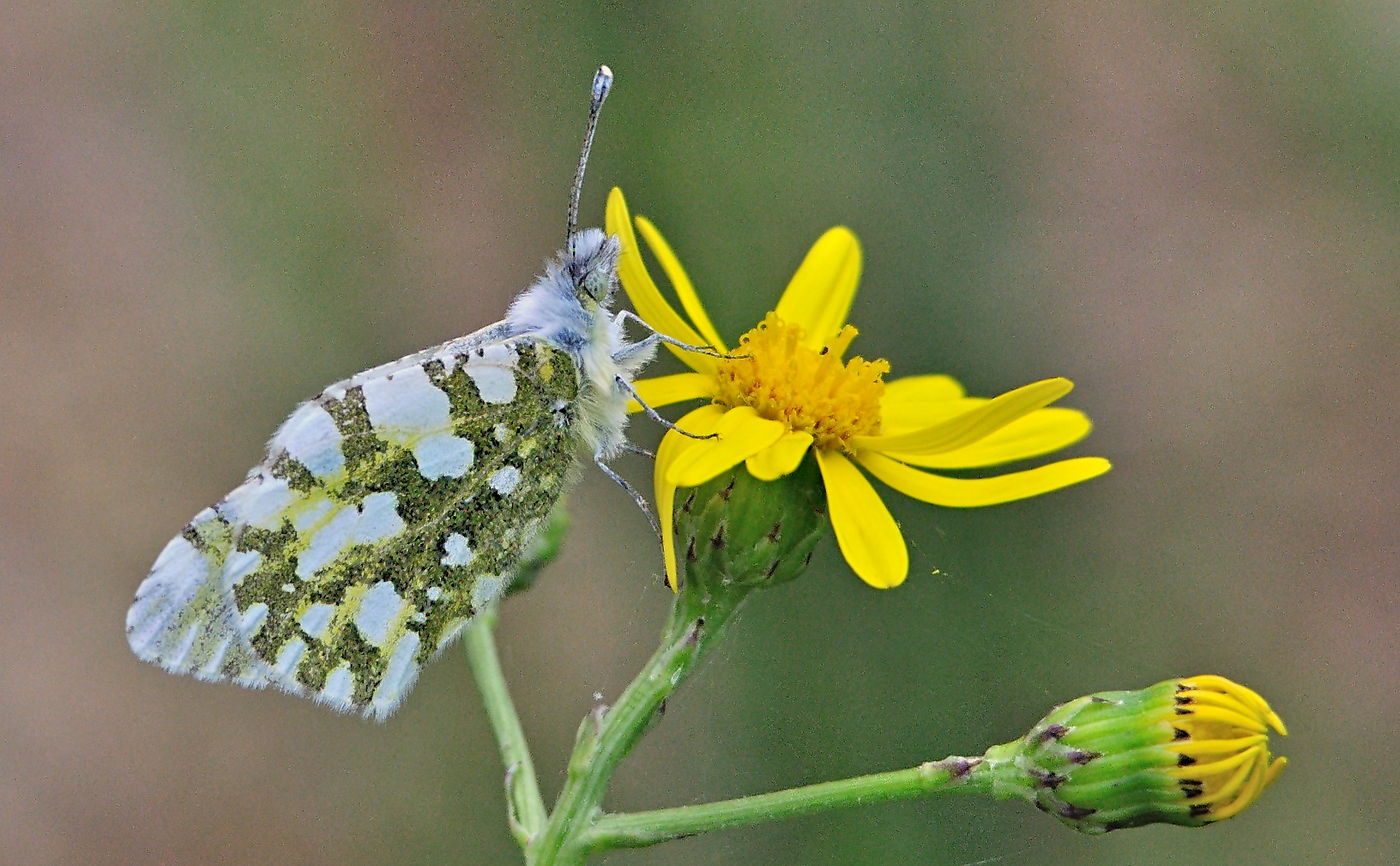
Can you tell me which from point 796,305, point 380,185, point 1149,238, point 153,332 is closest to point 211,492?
point 153,332

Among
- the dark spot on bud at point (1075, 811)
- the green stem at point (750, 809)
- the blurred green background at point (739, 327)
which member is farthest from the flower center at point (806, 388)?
the blurred green background at point (739, 327)

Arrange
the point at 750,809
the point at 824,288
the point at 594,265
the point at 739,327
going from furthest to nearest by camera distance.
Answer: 1. the point at 739,327
2. the point at 824,288
3. the point at 594,265
4. the point at 750,809

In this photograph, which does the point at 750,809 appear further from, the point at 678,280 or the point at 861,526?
the point at 678,280

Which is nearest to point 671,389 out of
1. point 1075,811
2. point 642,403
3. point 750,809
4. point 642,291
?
point 642,403

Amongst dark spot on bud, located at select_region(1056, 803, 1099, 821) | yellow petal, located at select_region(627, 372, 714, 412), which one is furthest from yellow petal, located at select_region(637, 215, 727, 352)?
dark spot on bud, located at select_region(1056, 803, 1099, 821)

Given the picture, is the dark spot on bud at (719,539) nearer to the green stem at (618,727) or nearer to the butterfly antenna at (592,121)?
the green stem at (618,727)

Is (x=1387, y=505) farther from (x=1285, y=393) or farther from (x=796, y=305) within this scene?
(x=796, y=305)

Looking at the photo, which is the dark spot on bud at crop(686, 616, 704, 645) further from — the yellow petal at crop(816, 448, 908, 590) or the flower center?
the flower center

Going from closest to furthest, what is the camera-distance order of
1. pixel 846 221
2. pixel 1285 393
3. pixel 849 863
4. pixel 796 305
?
pixel 796 305 < pixel 849 863 < pixel 846 221 < pixel 1285 393
